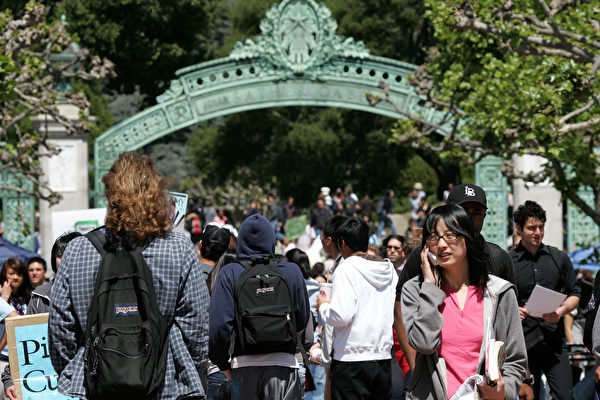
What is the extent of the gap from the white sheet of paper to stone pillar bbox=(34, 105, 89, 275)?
14.4 meters

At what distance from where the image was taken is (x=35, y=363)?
6852 millimetres

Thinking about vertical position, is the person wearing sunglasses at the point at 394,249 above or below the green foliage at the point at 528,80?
below

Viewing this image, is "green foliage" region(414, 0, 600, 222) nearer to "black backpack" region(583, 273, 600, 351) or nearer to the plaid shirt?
"black backpack" region(583, 273, 600, 351)

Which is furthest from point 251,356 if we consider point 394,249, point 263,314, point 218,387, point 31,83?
point 31,83

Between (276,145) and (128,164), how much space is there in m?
39.4

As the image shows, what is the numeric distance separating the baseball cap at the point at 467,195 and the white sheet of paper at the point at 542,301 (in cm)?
246

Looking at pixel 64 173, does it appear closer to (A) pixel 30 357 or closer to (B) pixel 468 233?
(A) pixel 30 357

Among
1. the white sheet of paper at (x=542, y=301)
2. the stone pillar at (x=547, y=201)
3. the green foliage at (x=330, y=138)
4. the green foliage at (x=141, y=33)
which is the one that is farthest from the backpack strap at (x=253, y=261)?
the green foliage at (x=330, y=138)

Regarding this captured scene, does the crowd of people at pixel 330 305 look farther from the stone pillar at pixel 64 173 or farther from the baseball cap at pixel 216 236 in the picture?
the stone pillar at pixel 64 173

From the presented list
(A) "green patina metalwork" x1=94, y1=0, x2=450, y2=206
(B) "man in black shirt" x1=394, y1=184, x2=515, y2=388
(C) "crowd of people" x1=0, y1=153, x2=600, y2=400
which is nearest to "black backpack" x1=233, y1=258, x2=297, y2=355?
(C) "crowd of people" x1=0, y1=153, x2=600, y2=400

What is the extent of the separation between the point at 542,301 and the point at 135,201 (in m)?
4.61

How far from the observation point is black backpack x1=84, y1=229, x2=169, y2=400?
16.0 ft

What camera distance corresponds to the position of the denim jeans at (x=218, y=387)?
7578 millimetres

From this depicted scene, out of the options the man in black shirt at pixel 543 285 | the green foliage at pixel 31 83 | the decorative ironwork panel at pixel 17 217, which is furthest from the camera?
the decorative ironwork panel at pixel 17 217
